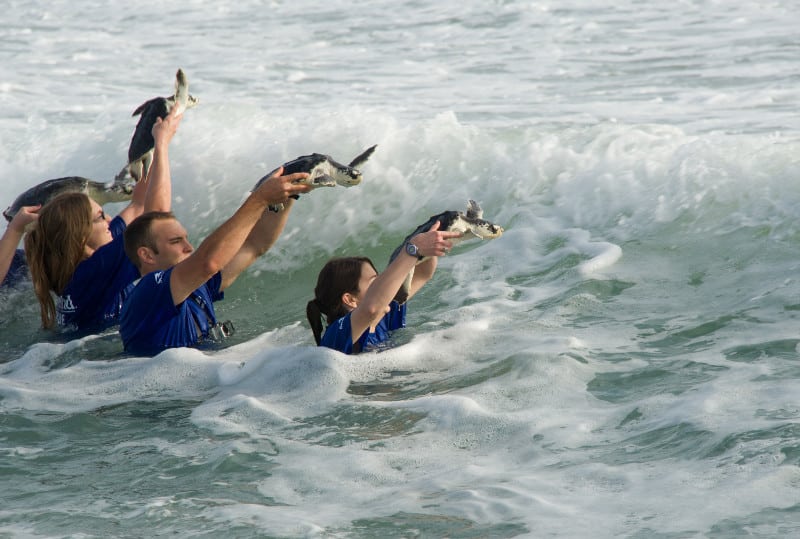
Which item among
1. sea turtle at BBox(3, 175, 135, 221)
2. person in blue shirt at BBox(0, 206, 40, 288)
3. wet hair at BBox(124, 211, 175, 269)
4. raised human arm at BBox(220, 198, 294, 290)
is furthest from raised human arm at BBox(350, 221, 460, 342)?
sea turtle at BBox(3, 175, 135, 221)

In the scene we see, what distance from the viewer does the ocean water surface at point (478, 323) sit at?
3.99 m

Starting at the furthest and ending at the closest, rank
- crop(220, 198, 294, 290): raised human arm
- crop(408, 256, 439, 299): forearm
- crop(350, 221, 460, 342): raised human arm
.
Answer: crop(220, 198, 294, 290): raised human arm
crop(408, 256, 439, 299): forearm
crop(350, 221, 460, 342): raised human arm

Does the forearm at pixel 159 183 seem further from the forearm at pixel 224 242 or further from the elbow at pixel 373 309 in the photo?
the elbow at pixel 373 309

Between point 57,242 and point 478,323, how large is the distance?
8.37ft

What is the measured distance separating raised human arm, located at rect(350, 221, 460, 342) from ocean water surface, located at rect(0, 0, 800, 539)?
402mm

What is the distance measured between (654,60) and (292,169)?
7787 millimetres

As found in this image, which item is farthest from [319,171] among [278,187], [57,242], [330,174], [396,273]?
[57,242]

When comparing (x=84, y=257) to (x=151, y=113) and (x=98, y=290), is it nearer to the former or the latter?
(x=98, y=290)

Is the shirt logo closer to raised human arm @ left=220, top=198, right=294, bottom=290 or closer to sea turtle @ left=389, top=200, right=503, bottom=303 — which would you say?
raised human arm @ left=220, top=198, right=294, bottom=290

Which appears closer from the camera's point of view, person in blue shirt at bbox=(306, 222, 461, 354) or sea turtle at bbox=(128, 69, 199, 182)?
person in blue shirt at bbox=(306, 222, 461, 354)

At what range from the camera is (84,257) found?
21.8 feet

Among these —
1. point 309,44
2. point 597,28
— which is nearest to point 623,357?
point 597,28

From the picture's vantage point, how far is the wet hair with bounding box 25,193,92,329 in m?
6.42

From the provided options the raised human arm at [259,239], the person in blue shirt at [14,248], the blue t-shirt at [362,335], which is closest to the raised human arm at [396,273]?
the blue t-shirt at [362,335]
